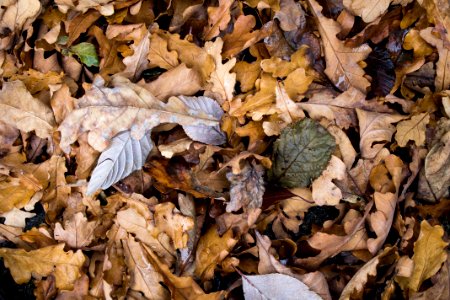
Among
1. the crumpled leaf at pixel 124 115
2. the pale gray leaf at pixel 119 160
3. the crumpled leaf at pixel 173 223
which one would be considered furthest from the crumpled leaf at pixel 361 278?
the pale gray leaf at pixel 119 160

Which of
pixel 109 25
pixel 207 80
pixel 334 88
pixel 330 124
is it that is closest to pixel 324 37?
pixel 334 88

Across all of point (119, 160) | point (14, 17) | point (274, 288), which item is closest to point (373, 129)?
point (274, 288)

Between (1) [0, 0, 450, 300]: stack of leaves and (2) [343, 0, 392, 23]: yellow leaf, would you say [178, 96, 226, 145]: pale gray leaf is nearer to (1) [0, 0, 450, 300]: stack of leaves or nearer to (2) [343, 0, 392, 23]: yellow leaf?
(1) [0, 0, 450, 300]: stack of leaves

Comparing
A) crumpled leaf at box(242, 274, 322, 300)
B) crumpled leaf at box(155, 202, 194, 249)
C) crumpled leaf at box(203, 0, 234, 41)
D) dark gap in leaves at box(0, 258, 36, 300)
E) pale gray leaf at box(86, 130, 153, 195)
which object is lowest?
dark gap in leaves at box(0, 258, 36, 300)

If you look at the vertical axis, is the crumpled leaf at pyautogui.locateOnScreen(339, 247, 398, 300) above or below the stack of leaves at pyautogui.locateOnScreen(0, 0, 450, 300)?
below

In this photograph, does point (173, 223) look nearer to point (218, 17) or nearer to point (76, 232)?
point (76, 232)

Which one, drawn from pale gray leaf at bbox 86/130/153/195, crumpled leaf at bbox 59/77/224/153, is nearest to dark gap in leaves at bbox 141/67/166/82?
crumpled leaf at bbox 59/77/224/153

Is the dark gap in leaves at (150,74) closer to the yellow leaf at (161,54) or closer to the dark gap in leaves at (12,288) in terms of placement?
the yellow leaf at (161,54)

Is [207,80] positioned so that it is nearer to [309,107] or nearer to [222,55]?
[222,55]
